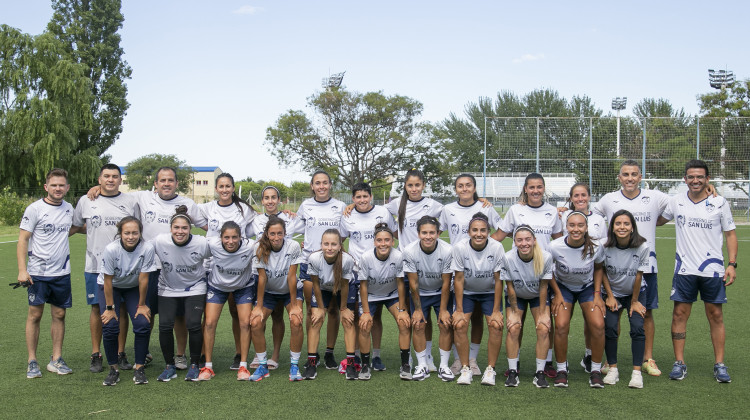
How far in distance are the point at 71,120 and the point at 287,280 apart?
27128mm

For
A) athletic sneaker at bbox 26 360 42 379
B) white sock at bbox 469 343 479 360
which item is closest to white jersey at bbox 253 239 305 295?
white sock at bbox 469 343 479 360

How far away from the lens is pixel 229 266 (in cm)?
505

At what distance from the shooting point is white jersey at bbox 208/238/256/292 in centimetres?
504

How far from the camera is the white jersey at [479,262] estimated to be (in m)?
4.91

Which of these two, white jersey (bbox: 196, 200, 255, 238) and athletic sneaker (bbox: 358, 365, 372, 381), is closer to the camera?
athletic sneaker (bbox: 358, 365, 372, 381)

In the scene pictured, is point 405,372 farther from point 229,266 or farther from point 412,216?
point 229,266

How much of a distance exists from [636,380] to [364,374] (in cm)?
209

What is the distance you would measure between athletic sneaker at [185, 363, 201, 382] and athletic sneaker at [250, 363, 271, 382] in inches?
17.5

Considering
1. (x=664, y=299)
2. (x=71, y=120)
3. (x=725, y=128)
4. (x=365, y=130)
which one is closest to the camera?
(x=664, y=299)

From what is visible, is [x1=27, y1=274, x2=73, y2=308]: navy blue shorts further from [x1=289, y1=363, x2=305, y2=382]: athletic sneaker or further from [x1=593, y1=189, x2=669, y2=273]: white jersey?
→ [x1=593, y1=189, x2=669, y2=273]: white jersey

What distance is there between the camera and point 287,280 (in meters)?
5.17

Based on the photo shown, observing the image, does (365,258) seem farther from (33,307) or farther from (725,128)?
(725,128)

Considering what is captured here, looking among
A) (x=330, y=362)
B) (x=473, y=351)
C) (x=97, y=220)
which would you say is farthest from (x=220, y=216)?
(x=473, y=351)

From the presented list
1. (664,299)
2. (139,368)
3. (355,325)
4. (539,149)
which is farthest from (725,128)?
(139,368)
